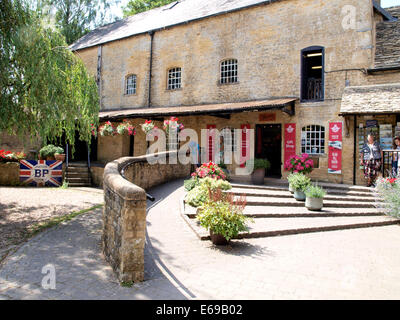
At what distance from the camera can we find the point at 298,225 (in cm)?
672

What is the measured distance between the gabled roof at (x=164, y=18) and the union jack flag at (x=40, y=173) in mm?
7100

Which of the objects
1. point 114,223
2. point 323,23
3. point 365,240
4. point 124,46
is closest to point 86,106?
point 114,223

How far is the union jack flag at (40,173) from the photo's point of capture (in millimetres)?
13148

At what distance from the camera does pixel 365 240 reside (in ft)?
19.7

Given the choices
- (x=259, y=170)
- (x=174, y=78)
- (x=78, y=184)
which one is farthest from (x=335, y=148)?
(x=78, y=184)

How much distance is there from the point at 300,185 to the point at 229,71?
683cm

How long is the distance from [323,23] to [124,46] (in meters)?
10.7

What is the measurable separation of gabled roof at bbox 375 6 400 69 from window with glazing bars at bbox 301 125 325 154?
2768 mm

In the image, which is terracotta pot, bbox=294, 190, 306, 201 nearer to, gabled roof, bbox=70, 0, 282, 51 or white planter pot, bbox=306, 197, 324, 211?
white planter pot, bbox=306, 197, 324, 211

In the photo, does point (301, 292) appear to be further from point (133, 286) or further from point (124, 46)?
point (124, 46)

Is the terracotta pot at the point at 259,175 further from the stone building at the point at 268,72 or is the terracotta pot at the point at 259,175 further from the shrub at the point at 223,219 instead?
the shrub at the point at 223,219

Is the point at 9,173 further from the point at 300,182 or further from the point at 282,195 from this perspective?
the point at 300,182

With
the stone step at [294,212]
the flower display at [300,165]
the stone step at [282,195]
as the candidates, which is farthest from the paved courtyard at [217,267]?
the flower display at [300,165]

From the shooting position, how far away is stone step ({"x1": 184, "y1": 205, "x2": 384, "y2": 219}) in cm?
739
